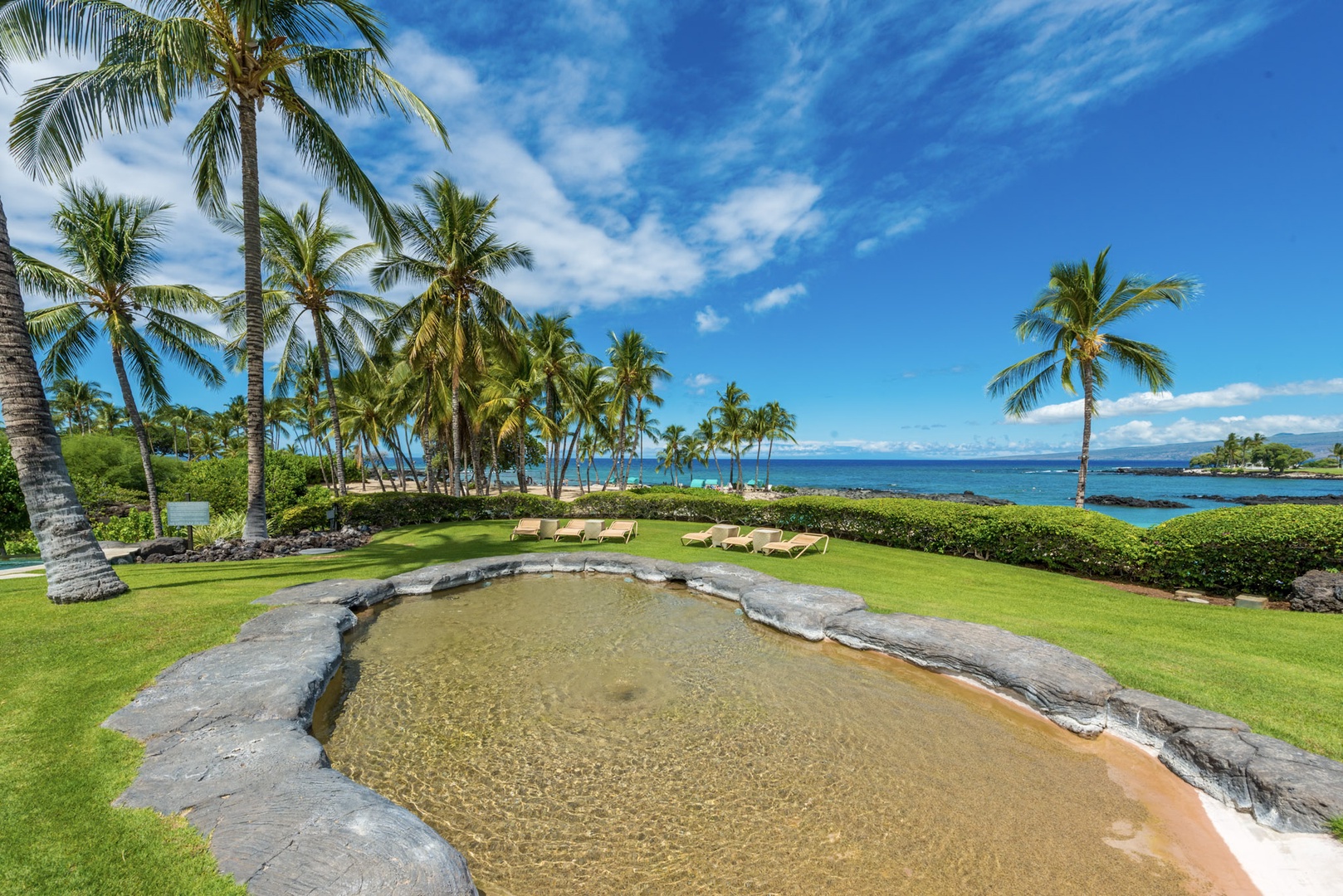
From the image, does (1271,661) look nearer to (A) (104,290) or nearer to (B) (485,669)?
(B) (485,669)

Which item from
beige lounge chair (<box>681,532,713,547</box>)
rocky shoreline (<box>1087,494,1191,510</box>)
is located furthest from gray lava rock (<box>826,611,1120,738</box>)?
rocky shoreline (<box>1087,494,1191,510</box>)

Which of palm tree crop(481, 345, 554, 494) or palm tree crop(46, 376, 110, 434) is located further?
palm tree crop(46, 376, 110, 434)

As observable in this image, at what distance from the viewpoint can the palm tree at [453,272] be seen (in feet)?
61.3

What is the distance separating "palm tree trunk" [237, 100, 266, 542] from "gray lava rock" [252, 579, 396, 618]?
422cm

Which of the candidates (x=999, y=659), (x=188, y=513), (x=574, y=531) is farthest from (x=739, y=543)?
(x=188, y=513)

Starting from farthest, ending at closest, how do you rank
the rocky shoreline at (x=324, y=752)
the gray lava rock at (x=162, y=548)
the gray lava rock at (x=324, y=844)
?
the gray lava rock at (x=162, y=548), the rocky shoreline at (x=324, y=752), the gray lava rock at (x=324, y=844)

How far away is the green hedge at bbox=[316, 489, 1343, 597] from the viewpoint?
8758 millimetres

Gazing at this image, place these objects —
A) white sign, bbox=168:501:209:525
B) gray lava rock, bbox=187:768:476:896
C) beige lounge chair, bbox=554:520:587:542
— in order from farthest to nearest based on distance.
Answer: beige lounge chair, bbox=554:520:587:542, white sign, bbox=168:501:209:525, gray lava rock, bbox=187:768:476:896

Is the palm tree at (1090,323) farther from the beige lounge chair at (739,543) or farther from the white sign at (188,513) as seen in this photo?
the white sign at (188,513)

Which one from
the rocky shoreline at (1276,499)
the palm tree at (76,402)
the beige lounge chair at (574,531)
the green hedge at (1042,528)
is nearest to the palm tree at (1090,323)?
the green hedge at (1042,528)

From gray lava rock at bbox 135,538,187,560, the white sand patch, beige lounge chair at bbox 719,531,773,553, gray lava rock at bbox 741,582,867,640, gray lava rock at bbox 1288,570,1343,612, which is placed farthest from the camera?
beige lounge chair at bbox 719,531,773,553

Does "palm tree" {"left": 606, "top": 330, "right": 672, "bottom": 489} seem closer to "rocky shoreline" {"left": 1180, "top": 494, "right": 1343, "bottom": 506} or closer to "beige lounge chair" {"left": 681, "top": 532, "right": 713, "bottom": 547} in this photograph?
"beige lounge chair" {"left": 681, "top": 532, "right": 713, "bottom": 547}

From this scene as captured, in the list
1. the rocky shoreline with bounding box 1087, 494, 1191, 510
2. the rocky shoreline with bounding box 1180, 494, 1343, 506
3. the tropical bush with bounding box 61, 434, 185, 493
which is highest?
the tropical bush with bounding box 61, 434, 185, 493

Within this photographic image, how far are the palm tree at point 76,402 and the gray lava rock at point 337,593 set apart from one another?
223 ft
